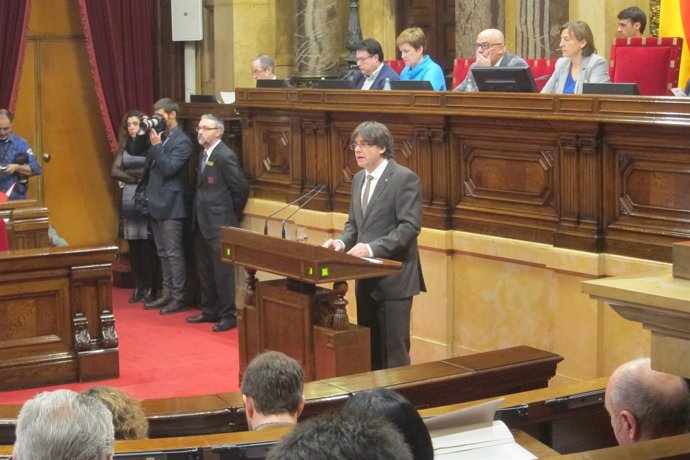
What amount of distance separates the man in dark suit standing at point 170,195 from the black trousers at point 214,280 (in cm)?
23

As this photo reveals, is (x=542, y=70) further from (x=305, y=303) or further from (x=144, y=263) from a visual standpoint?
(x=144, y=263)

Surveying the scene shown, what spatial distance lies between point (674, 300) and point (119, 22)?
358 inches

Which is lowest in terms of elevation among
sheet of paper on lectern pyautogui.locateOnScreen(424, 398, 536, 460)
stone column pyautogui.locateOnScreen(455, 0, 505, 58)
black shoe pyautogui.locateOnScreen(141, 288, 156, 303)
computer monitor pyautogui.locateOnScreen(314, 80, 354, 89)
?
black shoe pyautogui.locateOnScreen(141, 288, 156, 303)

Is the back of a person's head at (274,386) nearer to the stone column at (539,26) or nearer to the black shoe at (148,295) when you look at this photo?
the stone column at (539,26)

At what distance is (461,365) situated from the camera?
449cm

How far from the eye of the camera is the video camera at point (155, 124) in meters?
9.48

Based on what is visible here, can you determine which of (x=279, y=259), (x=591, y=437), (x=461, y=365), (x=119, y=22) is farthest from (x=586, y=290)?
(x=119, y=22)

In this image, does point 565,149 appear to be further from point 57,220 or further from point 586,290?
point 57,220

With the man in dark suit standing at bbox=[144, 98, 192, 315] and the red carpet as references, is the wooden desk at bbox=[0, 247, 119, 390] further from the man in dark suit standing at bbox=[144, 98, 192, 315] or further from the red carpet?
the man in dark suit standing at bbox=[144, 98, 192, 315]

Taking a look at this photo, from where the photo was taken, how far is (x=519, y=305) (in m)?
6.81

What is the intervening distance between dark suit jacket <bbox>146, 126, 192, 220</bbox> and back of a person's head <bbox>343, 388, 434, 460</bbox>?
6.88 meters

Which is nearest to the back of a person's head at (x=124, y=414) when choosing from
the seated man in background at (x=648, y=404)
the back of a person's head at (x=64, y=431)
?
the back of a person's head at (x=64, y=431)

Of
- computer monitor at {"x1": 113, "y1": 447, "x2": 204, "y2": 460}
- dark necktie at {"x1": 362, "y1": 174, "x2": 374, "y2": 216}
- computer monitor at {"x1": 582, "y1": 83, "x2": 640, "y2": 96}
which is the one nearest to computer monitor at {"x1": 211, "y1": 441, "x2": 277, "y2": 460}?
computer monitor at {"x1": 113, "y1": 447, "x2": 204, "y2": 460}

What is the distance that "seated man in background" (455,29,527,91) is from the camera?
292 inches
